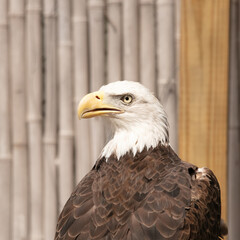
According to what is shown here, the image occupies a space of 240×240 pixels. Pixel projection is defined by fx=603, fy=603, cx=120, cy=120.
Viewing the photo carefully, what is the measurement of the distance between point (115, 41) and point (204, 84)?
24.7 inches

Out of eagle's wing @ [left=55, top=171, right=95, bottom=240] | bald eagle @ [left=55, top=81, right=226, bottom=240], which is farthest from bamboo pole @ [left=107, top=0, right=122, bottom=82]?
eagle's wing @ [left=55, top=171, right=95, bottom=240]

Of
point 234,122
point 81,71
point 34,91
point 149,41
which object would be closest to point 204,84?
point 234,122

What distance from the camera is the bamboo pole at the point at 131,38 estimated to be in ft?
9.56

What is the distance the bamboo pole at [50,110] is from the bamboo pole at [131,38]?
1.25 feet

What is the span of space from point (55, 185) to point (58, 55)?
66 cm

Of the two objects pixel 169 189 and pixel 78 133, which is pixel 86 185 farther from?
pixel 78 133

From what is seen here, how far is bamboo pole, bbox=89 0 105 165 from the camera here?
117 inches

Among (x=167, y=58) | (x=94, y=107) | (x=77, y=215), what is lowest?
(x=77, y=215)

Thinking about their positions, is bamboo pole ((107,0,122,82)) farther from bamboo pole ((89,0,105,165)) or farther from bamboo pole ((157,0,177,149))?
bamboo pole ((157,0,177,149))

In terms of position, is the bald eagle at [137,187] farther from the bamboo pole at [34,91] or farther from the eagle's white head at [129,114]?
the bamboo pole at [34,91]

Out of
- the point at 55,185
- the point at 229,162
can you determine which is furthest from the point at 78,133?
the point at 229,162

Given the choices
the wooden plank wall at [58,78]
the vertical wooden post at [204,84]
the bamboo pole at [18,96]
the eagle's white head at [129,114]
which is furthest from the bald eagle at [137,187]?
the bamboo pole at [18,96]

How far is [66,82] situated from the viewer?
302 cm

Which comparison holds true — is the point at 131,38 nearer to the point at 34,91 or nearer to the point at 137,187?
the point at 34,91
